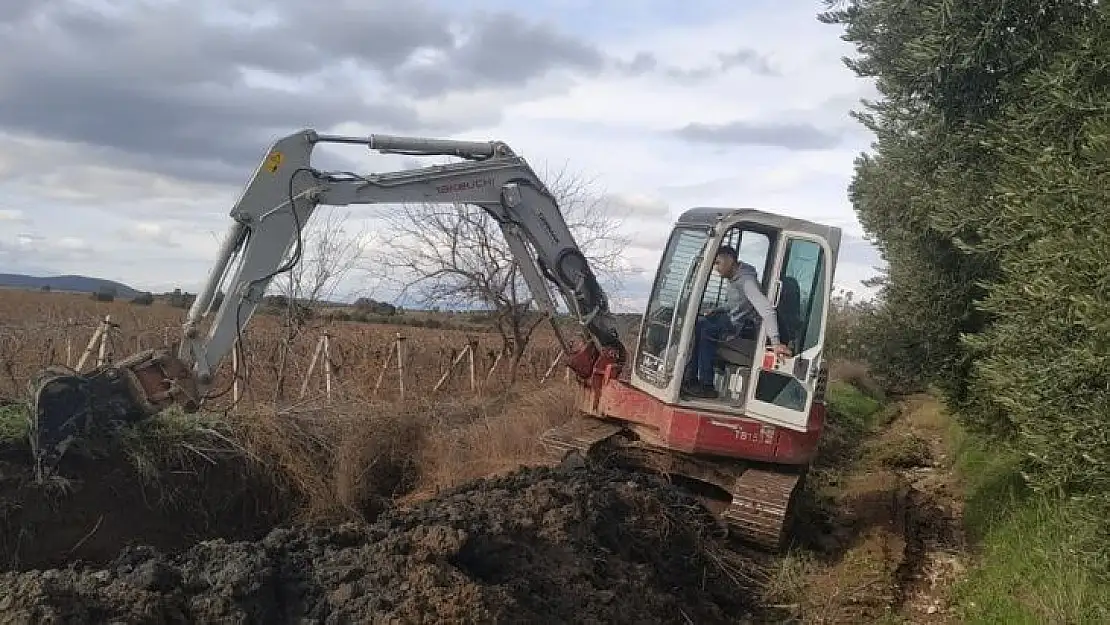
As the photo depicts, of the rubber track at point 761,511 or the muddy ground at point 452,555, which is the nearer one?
the muddy ground at point 452,555

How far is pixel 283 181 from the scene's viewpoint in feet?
25.4

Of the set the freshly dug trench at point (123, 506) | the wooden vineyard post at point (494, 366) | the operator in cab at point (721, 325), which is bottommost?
the freshly dug trench at point (123, 506)

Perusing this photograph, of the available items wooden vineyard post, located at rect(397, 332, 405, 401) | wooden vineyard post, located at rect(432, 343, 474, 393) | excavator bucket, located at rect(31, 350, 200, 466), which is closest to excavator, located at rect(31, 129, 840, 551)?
excavator bucket, located at rect(31, 350, 200, 466)

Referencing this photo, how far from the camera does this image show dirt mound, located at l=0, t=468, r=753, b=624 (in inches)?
179

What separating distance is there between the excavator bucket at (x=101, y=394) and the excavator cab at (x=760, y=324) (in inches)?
164

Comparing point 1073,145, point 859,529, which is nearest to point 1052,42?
point 1073,145

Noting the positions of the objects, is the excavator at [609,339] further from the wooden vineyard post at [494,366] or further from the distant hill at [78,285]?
the distant hill at [78,285]

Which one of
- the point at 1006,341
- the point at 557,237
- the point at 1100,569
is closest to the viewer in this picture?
the point at 1100,569

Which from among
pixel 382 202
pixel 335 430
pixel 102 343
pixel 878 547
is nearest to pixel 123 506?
pixel 335 430

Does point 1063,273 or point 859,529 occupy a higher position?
point 1063,273

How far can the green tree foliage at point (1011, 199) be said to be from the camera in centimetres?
697

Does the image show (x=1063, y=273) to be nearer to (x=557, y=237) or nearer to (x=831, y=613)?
(x=831, y=613)

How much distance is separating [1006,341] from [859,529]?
2.53 meters

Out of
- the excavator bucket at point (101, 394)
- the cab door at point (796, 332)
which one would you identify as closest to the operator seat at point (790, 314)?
the cab door at point (796, 332)
